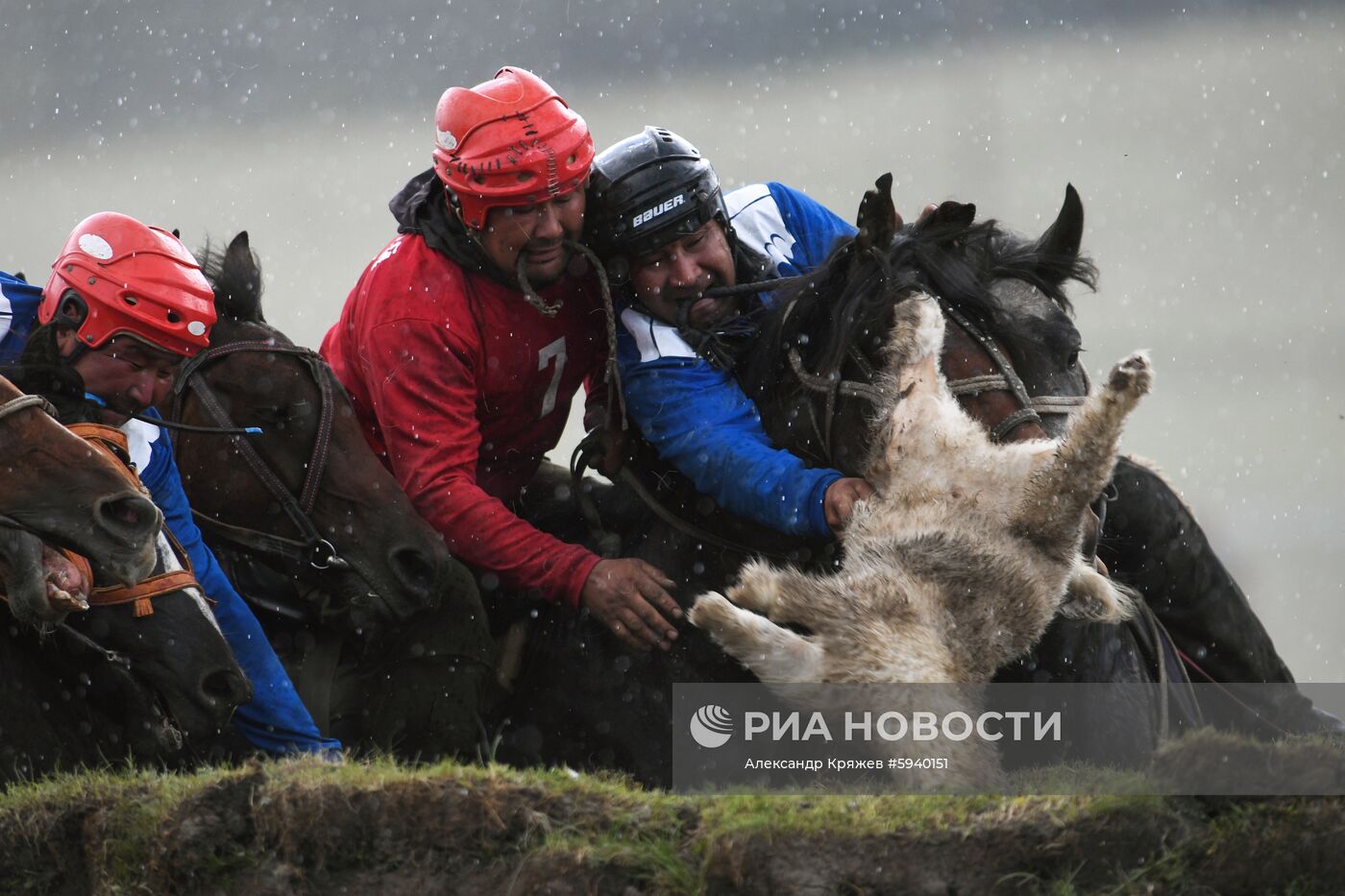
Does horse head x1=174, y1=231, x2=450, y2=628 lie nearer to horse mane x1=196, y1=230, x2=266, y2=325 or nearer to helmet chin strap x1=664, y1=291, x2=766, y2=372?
horse mane x1=196, y1=230, x2=266, y2=325

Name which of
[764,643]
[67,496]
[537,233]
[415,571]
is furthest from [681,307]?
[67,496]

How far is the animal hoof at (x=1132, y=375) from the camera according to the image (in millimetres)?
3102

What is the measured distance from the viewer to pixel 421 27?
13.0 meters

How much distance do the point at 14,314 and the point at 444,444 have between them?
110 cm

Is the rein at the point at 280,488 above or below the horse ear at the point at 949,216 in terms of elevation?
below

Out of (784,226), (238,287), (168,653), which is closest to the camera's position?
(168,653)

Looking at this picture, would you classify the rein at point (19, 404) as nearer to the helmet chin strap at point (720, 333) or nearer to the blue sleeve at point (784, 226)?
the helmet chin strap at point (720, 333)

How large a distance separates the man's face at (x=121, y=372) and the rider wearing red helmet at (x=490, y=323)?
68 cm

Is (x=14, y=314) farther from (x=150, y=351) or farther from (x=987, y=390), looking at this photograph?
(x=987, y=390)

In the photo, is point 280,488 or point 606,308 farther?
point 280,488

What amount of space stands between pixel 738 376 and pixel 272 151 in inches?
393

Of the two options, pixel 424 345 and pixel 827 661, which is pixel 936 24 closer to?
pixel 424 345

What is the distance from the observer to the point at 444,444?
4270mm

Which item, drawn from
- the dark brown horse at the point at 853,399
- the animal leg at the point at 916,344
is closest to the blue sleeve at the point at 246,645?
the dark brown horse at the point at 853,399
